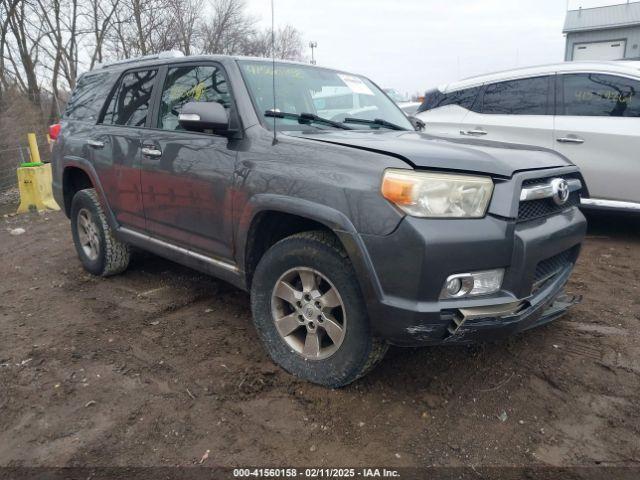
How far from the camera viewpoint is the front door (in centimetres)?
295

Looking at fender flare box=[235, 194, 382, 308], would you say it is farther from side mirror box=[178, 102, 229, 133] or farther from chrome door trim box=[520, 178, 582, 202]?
chrome door trim box=[520, 178, 582, 202]

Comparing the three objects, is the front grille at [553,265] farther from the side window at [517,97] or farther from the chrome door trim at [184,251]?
the side window at [517,97]

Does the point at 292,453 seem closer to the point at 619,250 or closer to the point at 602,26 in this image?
the point at 619,250

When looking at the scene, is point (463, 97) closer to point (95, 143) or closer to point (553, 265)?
point (553, 265)

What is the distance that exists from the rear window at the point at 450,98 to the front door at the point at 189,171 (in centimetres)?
391

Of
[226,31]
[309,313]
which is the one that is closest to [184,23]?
[226,31]

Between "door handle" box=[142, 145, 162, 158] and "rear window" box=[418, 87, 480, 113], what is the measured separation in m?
4.15

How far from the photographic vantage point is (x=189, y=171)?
312 cm

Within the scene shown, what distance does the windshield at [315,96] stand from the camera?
3.01 metres

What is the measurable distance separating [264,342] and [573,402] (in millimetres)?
1705

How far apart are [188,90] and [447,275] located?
2.29 meters

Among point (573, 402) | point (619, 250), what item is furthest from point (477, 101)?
point (573, 402)

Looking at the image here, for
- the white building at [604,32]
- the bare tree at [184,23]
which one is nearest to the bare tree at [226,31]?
the bare tree at [184,23]

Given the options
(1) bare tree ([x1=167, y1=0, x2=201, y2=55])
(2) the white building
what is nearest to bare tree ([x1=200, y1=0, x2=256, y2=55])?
(1) bare tree ([x1=167, y1=0, x2=201, y2=55])
